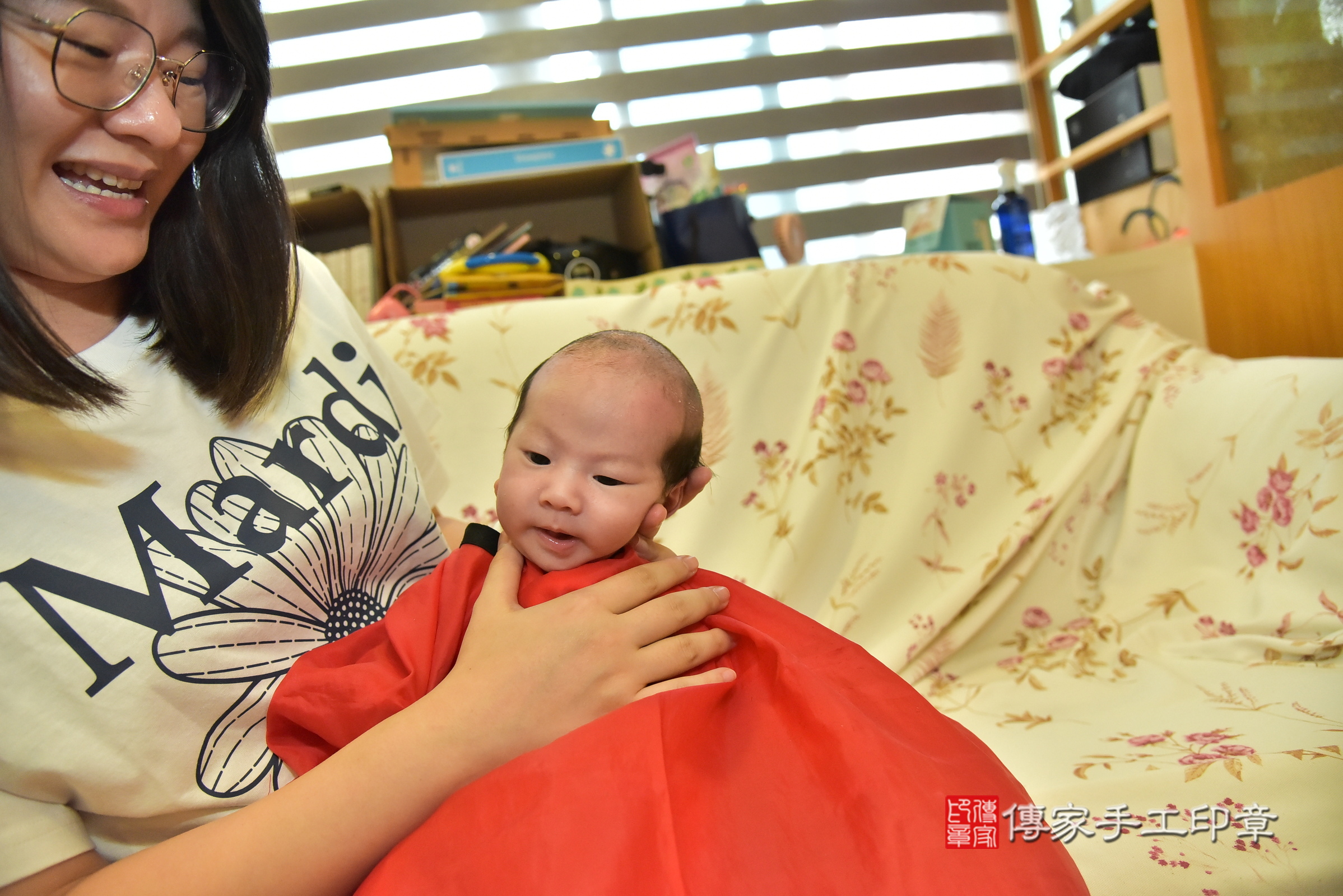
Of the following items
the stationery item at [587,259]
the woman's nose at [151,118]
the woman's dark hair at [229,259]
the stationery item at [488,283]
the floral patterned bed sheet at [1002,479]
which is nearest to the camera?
the woman's nose at [151,118]

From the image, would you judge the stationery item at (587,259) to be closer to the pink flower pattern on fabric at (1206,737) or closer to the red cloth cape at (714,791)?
the red cloth cape at (714,791)

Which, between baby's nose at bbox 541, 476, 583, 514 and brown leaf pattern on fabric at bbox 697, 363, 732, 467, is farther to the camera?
brown leaf pattern on fabric at bbox 697, 363, 732, 467

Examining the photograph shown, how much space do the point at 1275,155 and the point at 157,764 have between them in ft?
6.33

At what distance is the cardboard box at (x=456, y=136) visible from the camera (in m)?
1.95

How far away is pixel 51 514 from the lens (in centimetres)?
65

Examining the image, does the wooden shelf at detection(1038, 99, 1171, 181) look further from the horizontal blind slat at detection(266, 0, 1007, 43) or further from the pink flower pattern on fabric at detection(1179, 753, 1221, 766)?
the pink flower pattern on fabric at detection(1179, 753, 1221, 766)

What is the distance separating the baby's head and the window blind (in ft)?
6.38

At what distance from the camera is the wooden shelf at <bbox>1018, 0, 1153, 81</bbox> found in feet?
6.93

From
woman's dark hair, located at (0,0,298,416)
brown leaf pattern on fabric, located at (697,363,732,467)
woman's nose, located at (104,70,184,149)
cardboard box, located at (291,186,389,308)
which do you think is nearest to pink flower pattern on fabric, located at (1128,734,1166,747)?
brown leaf pattern on fabric, located at (697,363,732,467)

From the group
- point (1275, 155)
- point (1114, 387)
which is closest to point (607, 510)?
point (1114, 387)

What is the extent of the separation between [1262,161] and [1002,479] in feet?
2.65

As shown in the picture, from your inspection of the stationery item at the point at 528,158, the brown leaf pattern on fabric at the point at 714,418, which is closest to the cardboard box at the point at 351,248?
the stationery item at the point at 528,158

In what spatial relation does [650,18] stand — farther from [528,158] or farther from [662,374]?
[662,374]

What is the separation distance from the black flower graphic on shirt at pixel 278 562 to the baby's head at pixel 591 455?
0.53 feet
